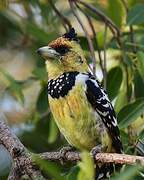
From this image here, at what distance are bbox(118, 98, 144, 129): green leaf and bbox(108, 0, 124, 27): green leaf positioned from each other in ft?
3.37

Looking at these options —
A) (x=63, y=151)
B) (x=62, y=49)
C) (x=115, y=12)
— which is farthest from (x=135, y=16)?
(x=63, y=151)

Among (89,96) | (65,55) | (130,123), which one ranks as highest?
(65,55)

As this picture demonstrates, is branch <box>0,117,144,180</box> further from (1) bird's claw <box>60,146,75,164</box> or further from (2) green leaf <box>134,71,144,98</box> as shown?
(2) green leaf <box>134,71,144,98</box>

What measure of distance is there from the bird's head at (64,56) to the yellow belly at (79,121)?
248 millimetres

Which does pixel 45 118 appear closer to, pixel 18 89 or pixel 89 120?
pixel 18 89

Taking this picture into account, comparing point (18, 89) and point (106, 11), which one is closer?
point (18, 89)

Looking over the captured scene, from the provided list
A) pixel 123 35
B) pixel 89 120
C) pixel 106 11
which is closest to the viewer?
pixel 89 120

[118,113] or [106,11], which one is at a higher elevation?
[106,11]

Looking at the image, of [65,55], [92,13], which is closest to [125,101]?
[65,55]

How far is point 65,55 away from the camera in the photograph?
11.8ft

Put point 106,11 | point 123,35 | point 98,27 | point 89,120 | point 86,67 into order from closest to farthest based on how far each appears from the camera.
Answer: point 89,120, point 86,67, point 123,35, point 106,11, point 98,27

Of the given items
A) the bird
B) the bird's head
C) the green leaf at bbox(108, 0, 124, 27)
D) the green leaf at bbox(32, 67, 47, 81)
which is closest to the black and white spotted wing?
the bird

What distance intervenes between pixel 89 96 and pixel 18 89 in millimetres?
531

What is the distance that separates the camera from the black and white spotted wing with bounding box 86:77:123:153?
10.9 ft
